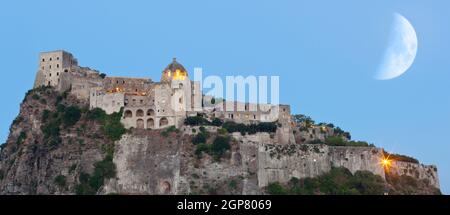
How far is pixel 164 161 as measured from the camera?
89.3 metres

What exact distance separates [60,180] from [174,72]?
19.5 meters

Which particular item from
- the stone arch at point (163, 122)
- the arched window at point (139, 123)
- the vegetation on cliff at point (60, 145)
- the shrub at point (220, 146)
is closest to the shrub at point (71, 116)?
the vegetation on cliff at point (60, 145)

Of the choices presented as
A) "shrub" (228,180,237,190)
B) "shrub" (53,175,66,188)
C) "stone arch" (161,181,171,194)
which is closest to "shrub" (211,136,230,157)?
"shrub" (228,180,237,190)

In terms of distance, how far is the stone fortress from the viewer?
8700 cm

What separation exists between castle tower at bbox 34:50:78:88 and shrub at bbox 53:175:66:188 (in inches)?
606

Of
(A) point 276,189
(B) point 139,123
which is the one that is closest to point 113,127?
(B) point 139,123

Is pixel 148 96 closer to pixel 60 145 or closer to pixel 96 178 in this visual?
pixel 60 145

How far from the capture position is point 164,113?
9456 cm

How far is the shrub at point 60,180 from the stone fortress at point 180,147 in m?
5.89

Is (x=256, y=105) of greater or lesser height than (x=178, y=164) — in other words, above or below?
above
